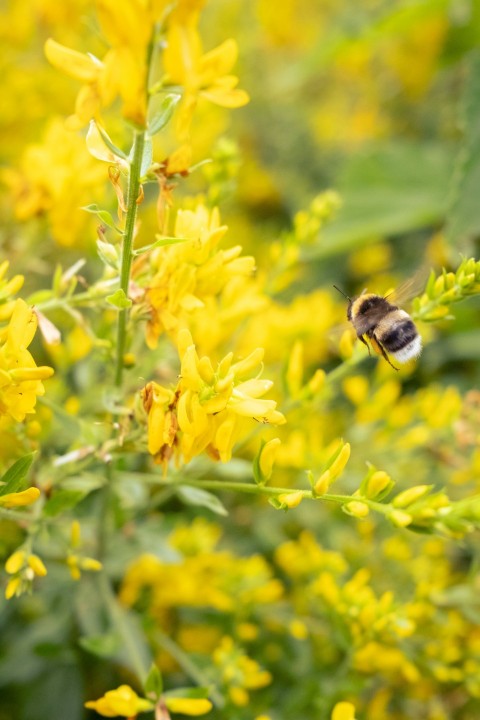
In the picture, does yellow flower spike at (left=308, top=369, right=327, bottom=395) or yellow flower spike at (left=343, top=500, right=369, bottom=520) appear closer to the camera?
yellow flower spike at (left=343, top=500, right=369, bottom=520)

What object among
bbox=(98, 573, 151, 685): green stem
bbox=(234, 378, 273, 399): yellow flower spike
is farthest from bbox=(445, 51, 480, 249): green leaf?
bbox=(98, 573, 151, 685): green stem

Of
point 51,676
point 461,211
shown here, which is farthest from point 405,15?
point 51,676

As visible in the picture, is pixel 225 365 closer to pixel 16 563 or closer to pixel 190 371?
pixel 190 371

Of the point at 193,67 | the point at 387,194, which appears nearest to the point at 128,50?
the point at 193,67

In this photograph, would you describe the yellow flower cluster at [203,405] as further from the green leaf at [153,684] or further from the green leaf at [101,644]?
the green leaf at [101,644]

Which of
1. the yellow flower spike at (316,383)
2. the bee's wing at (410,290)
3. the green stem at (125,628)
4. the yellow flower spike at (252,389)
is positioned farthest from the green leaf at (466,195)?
the green stem at (125,628)

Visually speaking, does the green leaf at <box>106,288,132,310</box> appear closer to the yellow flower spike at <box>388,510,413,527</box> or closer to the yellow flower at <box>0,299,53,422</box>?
the yellow flower at <box>0,299,53,422</box>
